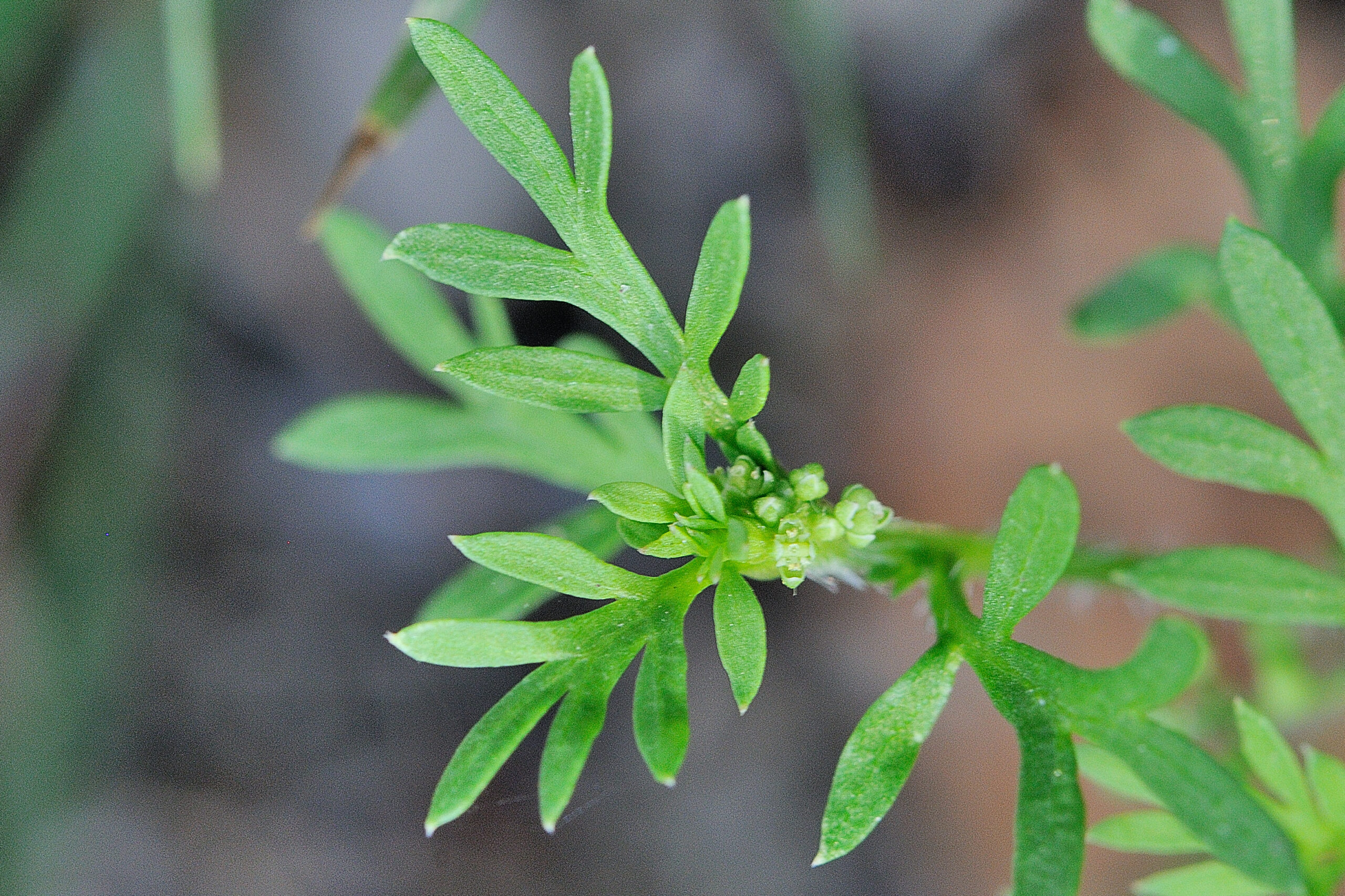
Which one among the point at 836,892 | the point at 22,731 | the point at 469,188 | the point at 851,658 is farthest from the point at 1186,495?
the point at 22,731

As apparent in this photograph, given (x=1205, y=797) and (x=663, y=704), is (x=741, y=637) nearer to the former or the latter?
(x=663, y=704)

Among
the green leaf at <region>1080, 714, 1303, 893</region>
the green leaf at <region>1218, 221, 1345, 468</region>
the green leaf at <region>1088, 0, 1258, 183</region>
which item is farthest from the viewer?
the green leaf at <region>1088, 0, 1258, 183</region>

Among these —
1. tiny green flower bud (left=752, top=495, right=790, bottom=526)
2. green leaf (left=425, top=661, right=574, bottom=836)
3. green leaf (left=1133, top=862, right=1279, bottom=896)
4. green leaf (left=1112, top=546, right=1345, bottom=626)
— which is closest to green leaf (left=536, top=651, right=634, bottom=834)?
green leaf (left=425, top=661, right=574, bottom=836)

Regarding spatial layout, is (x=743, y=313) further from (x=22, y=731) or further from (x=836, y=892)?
(x=22, y=731)

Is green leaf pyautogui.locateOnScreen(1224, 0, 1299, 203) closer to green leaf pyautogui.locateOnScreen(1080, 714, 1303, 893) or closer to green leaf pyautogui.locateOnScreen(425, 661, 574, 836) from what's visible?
green leaf pyautogui.locateOnScreen(1080, 714, 1303, 893)

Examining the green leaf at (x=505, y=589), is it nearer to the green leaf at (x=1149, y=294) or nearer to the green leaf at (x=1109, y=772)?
the green leaf at (x=1109, y=772)
